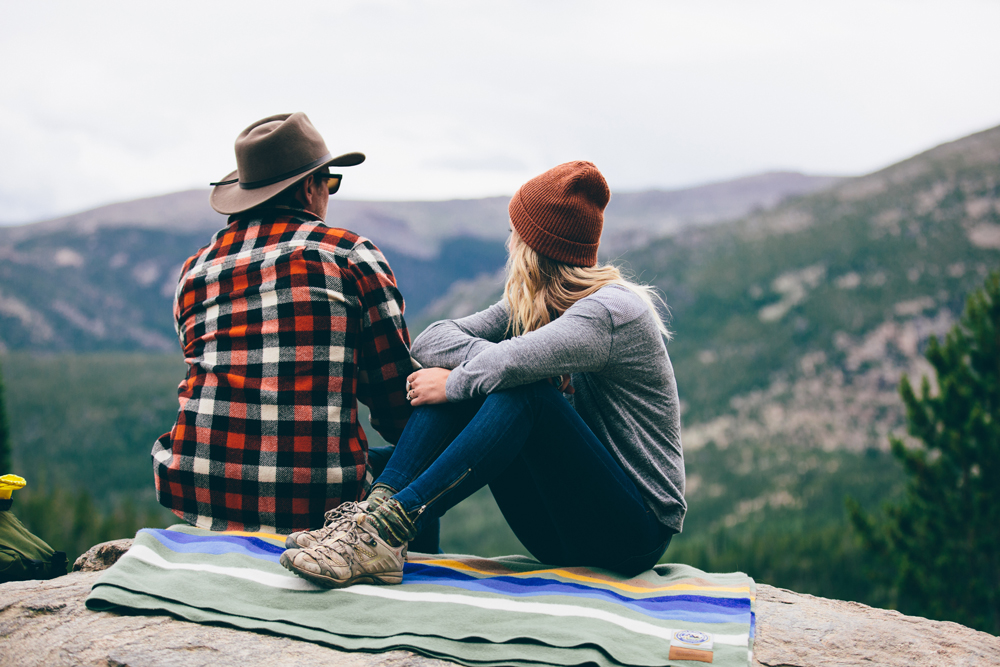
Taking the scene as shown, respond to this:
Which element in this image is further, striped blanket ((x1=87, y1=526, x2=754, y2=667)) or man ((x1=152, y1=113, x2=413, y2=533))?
man ((x1=152, y1=113, x2=413, y2=533))

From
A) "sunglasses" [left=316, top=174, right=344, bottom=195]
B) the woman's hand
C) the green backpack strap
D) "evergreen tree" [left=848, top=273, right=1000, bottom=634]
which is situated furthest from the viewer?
"evergreen tree" [left=848, top=273, right=1000, bottom=634]

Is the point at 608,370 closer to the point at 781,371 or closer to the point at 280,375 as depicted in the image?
the point at 280,375

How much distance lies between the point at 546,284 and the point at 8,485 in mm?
2257

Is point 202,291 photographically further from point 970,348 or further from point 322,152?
point 970,348

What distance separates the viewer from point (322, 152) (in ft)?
9.74

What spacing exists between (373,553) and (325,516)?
27 cm

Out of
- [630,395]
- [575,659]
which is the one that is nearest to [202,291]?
[630,395]

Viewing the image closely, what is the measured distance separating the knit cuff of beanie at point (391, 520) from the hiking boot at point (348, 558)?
2 cm

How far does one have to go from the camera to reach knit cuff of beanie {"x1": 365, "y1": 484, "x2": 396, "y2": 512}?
94.7 inches

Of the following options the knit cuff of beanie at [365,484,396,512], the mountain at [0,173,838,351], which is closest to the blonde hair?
the knit cuff of beanie at [365,484,396,512]

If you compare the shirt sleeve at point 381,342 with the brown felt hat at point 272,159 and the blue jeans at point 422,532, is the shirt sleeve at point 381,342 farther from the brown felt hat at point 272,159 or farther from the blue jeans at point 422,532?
the brown felt hat at point 272,159

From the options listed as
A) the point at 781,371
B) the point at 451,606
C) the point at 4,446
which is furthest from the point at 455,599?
the point at 781,371

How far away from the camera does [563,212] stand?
2.65 meters

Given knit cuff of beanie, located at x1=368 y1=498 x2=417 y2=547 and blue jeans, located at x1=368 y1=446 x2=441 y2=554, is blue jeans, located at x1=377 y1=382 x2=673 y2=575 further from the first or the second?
blue jeans, located at x1=368 y1=446 x2=441 y2=554
